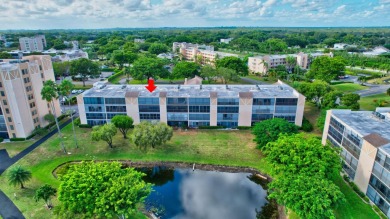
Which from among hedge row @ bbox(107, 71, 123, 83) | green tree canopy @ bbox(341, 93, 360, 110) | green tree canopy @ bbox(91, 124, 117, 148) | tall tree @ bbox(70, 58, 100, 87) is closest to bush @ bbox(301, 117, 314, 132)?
green tree canopy @ bbox(341, 93, 360, 110)

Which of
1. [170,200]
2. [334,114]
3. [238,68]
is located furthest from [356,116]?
[238,68]

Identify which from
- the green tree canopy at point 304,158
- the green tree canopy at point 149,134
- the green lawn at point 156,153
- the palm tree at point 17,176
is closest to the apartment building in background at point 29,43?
the green lawn at point 156,153

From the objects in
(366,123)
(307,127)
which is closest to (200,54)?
(307,127)

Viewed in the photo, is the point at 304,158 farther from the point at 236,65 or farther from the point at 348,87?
the point at 236,65

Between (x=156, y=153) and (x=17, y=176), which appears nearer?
(x=17, y=176)

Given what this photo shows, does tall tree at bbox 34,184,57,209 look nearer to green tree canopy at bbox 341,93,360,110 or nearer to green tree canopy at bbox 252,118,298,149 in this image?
green tree canopy at bbox 252,118,298,149

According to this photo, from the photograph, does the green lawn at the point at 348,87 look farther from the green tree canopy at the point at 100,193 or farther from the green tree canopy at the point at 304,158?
the green tree canopy at the point at 100,193
